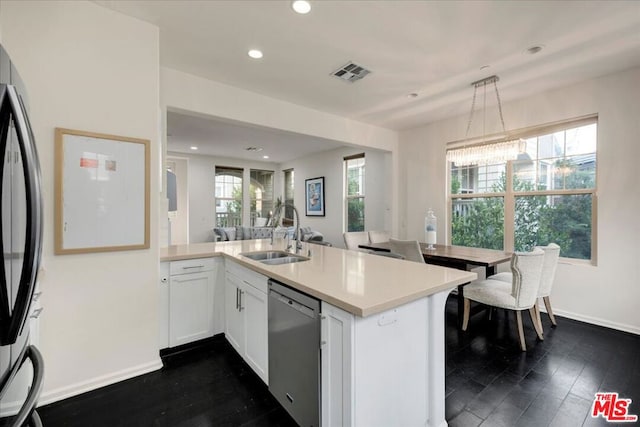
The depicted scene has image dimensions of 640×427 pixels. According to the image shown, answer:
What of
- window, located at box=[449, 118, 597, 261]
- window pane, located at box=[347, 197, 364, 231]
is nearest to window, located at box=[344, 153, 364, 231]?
window pane, located at box=[347, 197, 364, 231]

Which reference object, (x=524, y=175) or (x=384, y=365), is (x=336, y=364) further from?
(x=524, y=175)

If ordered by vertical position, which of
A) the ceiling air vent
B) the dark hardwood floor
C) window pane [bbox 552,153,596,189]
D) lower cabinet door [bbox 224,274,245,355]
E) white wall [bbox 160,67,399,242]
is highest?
the ceiling air vent

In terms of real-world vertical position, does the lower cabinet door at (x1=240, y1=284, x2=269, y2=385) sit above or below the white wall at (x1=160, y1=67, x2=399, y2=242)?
below

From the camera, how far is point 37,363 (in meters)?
0.93

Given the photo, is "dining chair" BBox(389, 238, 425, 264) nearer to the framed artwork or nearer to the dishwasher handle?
the dishwasher handle

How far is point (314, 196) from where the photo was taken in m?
7.25

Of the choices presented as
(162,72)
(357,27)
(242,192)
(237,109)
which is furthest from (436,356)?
(242,192)

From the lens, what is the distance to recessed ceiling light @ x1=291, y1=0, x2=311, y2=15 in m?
1.94

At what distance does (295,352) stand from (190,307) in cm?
140

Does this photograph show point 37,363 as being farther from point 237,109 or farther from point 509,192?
point 509,192

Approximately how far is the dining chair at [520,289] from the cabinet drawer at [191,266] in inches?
101

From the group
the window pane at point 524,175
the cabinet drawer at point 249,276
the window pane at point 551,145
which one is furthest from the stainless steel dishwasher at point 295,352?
the window pane at point 551,145

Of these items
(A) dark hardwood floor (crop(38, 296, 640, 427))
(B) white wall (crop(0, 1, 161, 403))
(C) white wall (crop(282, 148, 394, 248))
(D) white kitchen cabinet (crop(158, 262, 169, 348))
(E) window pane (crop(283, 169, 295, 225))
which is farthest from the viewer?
(E) window pane (crop(283, 169, 295, 225))

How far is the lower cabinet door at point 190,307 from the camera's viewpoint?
2.41 metres
